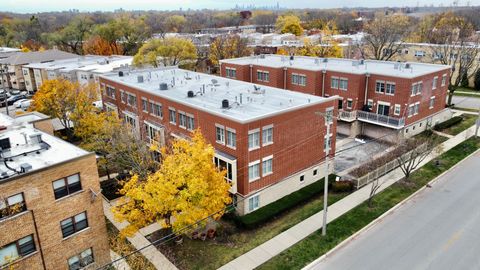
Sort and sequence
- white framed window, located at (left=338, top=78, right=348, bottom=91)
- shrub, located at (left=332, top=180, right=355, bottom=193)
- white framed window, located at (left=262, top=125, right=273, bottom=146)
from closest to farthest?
white framed window, located at (left=262, top=125, right=273, bottom=146), shrub, located at (left=332, top=180, right=355, bottom=193), white framed window, located at (left=338, top=78, right=348, bottom=91)

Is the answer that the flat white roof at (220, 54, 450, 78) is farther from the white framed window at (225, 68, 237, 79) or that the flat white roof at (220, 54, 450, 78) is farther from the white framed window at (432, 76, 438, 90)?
the white framed window at (225, 68, 237, 79)

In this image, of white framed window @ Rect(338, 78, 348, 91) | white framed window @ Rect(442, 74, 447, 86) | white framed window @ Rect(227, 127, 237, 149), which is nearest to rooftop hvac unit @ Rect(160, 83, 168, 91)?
white framed window @ Rect(227, 127, 237, 149)

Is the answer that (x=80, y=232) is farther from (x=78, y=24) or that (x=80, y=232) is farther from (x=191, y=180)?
(x=78, y=24)

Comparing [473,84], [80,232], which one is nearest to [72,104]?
[80,232]

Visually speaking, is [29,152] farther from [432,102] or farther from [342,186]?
[432,102]

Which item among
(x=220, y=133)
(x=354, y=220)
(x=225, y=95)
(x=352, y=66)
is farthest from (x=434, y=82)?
(x=220, y=133)

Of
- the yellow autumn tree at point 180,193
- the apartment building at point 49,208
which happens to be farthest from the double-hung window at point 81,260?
the yellow autumn tree at point 180,193
